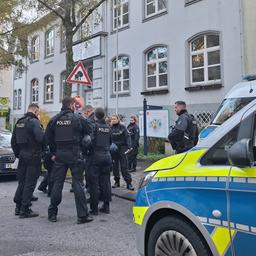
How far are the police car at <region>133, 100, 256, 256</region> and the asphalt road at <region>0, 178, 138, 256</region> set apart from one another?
140 cm

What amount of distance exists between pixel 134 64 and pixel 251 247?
16591 mm

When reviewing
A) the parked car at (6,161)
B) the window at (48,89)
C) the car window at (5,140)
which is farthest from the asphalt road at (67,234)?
the window at (48,89)

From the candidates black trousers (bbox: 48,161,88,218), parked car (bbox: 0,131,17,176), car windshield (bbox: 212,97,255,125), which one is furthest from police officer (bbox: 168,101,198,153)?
parked car (bbox: 0,131,17,176)

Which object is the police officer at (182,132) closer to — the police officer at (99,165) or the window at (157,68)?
the police officer at (99,165)

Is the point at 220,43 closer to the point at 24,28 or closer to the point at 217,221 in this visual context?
the point at 24,28

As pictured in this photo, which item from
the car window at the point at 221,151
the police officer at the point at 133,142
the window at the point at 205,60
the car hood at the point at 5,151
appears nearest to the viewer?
the car window at the point at 221,151

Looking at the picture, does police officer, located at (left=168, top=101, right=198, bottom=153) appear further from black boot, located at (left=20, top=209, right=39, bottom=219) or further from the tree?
the tree

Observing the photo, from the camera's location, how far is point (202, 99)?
1534cm

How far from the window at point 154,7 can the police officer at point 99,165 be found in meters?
11.5

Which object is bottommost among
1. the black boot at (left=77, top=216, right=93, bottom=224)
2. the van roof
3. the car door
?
the black boot at (left=77, top=216, right=93, bottom=224)

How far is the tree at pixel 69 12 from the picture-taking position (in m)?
12.4

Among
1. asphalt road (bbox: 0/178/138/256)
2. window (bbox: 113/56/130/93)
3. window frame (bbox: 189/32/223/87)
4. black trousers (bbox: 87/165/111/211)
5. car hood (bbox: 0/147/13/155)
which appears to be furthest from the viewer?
window (bbox: 113/56/130/93)

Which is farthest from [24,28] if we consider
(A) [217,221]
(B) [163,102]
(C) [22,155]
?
(A) [217,221]

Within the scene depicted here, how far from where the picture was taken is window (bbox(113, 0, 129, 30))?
19.7m
